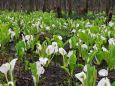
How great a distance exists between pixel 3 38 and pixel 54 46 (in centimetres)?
132

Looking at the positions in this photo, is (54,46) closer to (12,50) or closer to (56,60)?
(56,60)

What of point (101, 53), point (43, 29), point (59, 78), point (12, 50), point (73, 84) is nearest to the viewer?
point (73, 84)

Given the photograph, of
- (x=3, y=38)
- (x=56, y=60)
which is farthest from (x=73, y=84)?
(x=3, y=38)

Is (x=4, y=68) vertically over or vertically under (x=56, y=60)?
over

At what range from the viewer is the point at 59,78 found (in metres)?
3.43

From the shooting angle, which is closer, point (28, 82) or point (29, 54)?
point (28, 82)

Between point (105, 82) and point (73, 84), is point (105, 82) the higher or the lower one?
the higher one

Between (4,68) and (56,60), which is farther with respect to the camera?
(56,60)

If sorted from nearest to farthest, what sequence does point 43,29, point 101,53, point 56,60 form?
1. point 101,53
2. point 56,60
3. point 43,29

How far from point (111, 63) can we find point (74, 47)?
1334 mm

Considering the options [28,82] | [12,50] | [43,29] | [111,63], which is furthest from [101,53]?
[43,29]

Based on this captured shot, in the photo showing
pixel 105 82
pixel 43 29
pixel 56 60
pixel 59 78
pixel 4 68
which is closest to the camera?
pixel 105 82

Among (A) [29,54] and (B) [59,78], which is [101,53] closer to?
(B) [59,78]

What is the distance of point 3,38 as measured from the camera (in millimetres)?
4848
